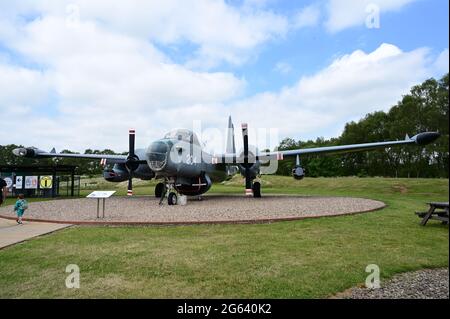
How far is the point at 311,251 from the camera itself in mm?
6984

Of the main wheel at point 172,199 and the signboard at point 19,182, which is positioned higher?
the signboard at point 19,182

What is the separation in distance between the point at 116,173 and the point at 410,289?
2127 centimetres

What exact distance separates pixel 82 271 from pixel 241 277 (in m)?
2.75

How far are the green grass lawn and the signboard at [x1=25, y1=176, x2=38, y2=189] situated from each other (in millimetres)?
20071

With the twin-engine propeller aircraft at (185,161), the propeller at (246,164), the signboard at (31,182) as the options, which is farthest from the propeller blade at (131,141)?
the signboard at (31,182)

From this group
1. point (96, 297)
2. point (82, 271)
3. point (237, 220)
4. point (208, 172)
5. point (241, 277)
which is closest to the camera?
point (96, 297)

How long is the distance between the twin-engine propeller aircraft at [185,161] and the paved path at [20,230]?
6670mm

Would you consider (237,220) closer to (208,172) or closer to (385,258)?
(385,258)

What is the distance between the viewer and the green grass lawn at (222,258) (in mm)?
4977

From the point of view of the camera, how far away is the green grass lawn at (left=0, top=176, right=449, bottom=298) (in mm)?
4977

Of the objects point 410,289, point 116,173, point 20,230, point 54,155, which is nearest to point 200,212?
point 20,230

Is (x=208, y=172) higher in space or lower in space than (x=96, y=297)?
higher

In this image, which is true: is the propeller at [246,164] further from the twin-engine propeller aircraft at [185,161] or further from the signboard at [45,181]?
the signboard at [45,181]
